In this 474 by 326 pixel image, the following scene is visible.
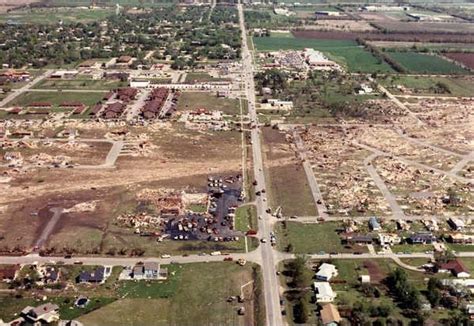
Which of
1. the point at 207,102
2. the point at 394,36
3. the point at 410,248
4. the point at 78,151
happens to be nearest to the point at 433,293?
the point at 410,248

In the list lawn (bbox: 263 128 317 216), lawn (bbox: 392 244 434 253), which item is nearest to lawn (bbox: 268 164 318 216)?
lawn (bbox: 263 128 317 216)

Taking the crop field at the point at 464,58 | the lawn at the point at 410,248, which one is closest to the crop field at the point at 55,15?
the crop field at the point at 464,58

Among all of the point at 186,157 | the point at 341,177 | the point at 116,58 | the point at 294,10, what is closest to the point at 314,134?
the point at 341,177

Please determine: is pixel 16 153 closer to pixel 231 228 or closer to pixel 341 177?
pixel 231 228

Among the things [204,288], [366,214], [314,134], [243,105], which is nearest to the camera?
[204,288]

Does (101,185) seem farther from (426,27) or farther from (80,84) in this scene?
(426,27)
